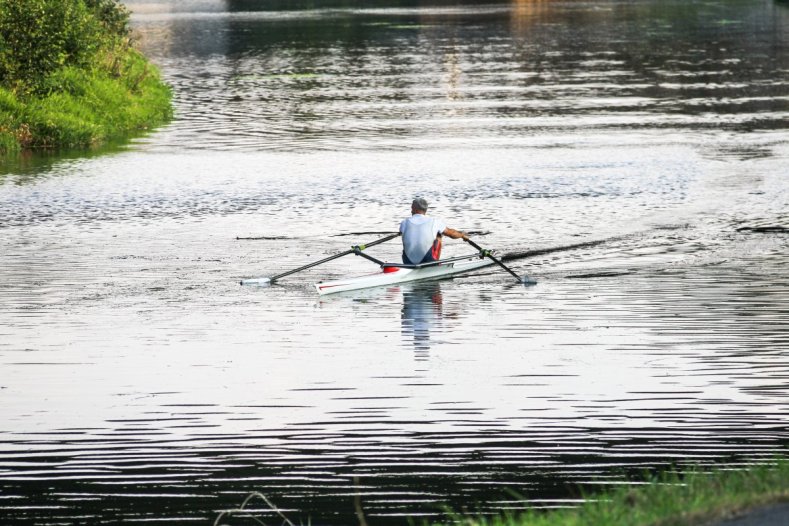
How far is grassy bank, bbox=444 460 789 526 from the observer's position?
32.1 ft

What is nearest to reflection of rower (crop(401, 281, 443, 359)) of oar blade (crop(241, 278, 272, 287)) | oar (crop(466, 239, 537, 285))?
oar (crop(466, 239, 537, 285))

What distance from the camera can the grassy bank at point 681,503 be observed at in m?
9.80

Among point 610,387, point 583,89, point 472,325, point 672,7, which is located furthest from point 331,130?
point 672,7

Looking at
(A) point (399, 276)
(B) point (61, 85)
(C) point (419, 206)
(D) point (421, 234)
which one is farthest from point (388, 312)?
(B) point (61, 85)

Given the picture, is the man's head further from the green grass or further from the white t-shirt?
the green grass

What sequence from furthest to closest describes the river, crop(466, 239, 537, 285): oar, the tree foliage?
the tree foliage → crop(466, 239, 537, 285): oar → the river

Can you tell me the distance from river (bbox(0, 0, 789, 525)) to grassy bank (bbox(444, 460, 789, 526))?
1.62 m

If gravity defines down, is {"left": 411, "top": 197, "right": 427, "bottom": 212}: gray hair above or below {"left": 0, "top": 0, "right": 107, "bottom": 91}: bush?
below

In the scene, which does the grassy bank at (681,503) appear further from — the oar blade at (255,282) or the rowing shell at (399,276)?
the oar blade at (255,282)

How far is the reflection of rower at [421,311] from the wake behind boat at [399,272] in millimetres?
223

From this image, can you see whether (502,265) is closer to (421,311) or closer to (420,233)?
(420,233)

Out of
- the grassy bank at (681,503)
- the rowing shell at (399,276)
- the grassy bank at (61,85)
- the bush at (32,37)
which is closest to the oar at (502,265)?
the rowing shell at (399,276)

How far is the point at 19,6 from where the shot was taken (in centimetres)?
4016

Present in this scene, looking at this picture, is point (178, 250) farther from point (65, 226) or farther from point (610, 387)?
point (610, 387)
